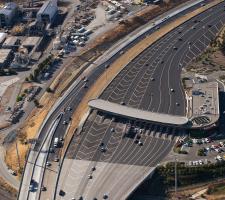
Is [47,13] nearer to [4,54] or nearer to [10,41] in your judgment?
[10,41]

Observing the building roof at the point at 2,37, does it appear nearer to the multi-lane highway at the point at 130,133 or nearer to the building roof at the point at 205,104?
the multi-lane highway at the point at 130,133

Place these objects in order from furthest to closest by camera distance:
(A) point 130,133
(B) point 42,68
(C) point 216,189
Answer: (B) point 42,68 < (A) point 130,133 < (C) point 216,189

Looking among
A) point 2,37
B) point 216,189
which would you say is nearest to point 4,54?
point 2,37

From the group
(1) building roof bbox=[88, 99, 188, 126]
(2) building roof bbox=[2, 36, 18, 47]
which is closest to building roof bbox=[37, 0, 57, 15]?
(2) building roof bbox=[2, 36, 18, 47]

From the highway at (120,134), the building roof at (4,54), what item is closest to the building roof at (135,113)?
the highway at (120,134)

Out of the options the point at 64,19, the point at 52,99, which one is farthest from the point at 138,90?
the point at 64,19

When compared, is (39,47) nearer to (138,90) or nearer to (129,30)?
(129,30)
